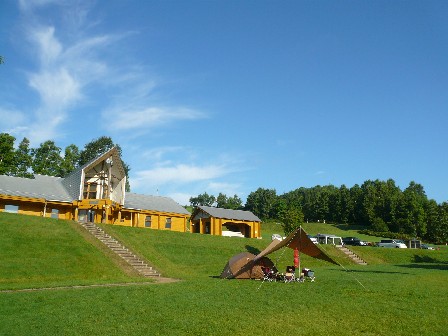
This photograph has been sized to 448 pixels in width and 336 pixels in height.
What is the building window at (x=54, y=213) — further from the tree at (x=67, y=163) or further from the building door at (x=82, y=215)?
the tree at (x=67, y=163)

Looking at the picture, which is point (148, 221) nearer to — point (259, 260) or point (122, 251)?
point (122, 251)

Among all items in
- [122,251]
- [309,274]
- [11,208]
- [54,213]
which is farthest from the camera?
[54,213]

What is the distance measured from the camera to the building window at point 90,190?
44156 mm

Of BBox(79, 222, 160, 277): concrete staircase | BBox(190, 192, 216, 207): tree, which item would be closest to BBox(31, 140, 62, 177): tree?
BBox(79, 222, 160, 277): concrete staircase

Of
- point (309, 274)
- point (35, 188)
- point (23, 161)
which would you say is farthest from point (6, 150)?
point (309, 274)

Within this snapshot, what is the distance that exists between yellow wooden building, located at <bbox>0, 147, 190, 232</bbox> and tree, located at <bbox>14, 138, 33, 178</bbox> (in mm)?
26643

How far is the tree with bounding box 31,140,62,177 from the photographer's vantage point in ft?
236

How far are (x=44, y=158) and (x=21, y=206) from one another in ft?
113

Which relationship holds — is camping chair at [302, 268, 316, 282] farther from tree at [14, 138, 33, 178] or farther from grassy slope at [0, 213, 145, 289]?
tree at [14, 138, 33, 178]

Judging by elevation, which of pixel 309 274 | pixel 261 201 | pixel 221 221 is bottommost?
pixel 309 274

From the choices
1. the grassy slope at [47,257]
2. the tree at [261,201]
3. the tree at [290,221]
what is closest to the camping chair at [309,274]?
the grassy slope at [47,257]

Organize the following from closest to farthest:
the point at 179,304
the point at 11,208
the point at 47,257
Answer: the point at 179,304 < the point at 47,257 < the point at 11,208

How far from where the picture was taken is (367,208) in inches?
4518

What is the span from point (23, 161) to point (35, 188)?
104 feet
